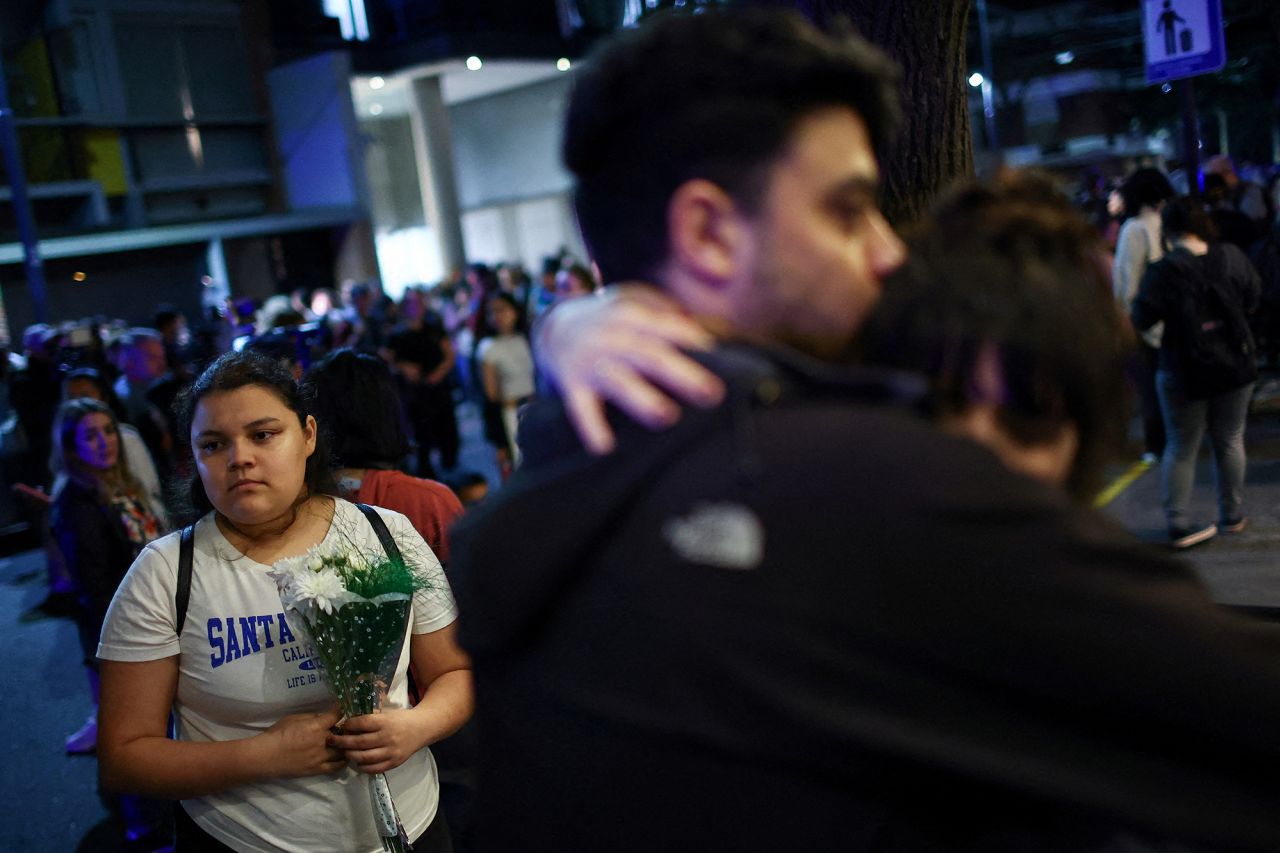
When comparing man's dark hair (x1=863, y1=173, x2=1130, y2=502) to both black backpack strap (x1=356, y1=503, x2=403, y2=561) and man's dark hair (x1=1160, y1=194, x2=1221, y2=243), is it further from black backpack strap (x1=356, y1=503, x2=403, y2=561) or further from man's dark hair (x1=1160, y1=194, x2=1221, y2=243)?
man's dark hair (x1=1160, y1=194, x2=1221, y2=243)

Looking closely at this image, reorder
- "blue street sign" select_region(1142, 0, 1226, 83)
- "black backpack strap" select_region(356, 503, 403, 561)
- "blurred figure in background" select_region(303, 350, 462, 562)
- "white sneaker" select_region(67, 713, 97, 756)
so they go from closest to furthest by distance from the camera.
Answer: "black backpack strap" select_region(356, 503, 403, 561) → "blurred figure in background" select_region(303, 350, 462, 562) → "white sneaker" select_region(67, 713, 97, 756) → "blue street sign" select_region(1142, 0, 1226, 83)

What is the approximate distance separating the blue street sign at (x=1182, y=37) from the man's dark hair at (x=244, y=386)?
742 cm

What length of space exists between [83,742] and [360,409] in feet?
10.9

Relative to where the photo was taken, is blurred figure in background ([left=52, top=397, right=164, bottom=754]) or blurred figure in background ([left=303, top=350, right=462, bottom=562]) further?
blurred figure in background ([left=52, top=397, right=164, bottom=754])

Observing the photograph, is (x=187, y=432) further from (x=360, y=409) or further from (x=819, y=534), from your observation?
(x=819, y=534)

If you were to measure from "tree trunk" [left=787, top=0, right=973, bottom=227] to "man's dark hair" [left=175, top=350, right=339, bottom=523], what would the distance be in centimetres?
178

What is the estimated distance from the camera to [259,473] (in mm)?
2562

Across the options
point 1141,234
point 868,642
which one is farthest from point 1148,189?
point 868,642

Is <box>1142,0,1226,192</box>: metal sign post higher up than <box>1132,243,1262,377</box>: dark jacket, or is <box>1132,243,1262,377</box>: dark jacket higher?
<box>1142,0,1226,192</box>: metal sign post

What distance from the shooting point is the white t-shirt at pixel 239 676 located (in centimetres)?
238

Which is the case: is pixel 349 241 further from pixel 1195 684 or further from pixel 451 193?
pixel 1195 684

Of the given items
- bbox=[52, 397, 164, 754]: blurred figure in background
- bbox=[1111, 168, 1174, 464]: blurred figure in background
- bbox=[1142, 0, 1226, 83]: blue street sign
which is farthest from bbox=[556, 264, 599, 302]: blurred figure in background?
bbox=[52, 397, 164, 754]: blurred figure in background

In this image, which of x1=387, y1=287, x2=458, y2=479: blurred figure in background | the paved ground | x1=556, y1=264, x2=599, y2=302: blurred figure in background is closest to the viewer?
the paved ground

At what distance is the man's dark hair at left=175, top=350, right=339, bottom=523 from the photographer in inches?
106
